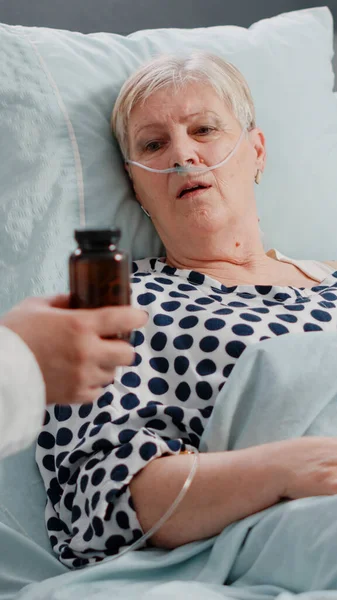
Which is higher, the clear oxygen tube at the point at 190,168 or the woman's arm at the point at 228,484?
the clear oxygen tube at the point at 190,168

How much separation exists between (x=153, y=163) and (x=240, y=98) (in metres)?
0.25

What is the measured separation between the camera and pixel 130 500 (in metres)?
1.23

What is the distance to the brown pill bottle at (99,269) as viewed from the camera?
0.88m

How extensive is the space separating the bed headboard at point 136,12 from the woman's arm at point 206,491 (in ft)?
4.45

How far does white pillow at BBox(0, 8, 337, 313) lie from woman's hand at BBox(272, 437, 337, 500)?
1.99 ft

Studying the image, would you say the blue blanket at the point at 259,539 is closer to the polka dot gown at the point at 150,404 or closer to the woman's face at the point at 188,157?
the polka dot gown at the point at 150,404

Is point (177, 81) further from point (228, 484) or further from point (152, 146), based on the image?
point (228, 484)

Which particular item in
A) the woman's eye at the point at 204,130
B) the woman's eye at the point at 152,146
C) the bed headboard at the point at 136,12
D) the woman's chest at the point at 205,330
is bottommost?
the woman's chest at the point at 205,330

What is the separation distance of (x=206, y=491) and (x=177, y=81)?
2.88 ft

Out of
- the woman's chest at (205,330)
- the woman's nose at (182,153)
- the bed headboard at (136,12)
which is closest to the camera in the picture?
the woman's chest at (205,330)

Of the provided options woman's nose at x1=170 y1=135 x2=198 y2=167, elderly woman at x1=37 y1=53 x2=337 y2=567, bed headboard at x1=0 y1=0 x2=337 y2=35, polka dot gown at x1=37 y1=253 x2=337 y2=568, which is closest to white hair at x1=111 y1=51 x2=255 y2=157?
elderly woman at x1=37 y1=53 x2=337 y2=567

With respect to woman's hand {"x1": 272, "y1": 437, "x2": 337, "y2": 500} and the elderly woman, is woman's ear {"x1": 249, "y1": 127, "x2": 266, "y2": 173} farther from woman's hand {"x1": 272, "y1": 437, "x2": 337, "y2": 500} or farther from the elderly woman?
woman's hand {"x1": 272, "y1": 437, "x2": 337, "y2": 500}

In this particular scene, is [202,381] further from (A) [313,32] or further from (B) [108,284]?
(A) [313,32]

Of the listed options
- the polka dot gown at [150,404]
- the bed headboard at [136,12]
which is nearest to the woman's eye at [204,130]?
the polka dot gown at [150,404]
